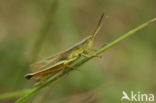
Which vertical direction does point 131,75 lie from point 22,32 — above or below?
below

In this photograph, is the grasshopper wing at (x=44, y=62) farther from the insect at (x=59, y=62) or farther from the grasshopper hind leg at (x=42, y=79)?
the grasshopper hind leg at (x=42, y=79)

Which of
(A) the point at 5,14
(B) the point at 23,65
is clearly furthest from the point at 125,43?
(B) the point at 23,65

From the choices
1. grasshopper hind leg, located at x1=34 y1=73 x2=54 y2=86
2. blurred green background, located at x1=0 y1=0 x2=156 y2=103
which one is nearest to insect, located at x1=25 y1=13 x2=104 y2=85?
grasshopper hind leg, located at x1=34 y1=73 x2=54 y2=86

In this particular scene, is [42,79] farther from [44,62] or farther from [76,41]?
[76,41]

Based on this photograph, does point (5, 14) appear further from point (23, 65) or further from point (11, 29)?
point (23, 65)

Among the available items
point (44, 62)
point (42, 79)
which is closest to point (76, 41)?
point (44, 62)
